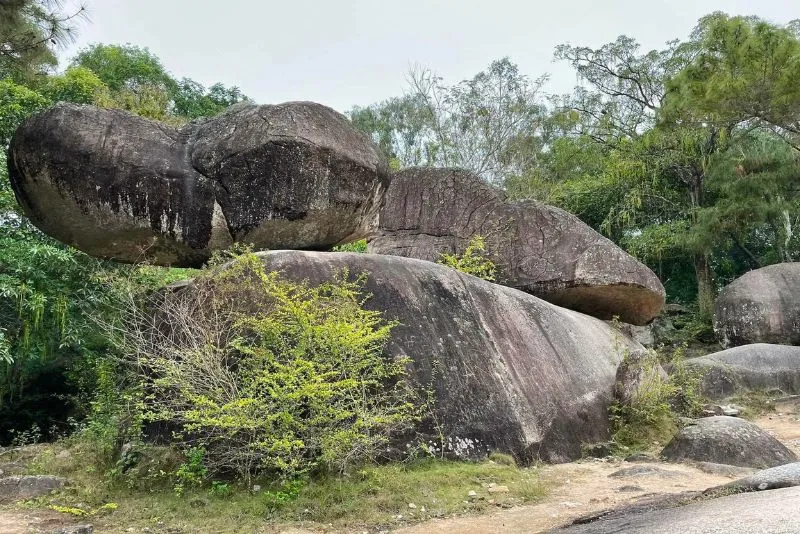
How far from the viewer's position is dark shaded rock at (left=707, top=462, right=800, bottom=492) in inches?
148

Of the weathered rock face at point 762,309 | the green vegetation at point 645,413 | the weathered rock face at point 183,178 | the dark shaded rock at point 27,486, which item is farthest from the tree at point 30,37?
the weathered rock face at point 762,309

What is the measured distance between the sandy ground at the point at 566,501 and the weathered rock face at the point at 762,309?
956 cm

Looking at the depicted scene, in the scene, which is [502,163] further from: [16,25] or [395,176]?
[16,25]

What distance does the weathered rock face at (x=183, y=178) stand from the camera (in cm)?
733

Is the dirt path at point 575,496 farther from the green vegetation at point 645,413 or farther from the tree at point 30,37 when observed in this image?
the tree at point 30,37

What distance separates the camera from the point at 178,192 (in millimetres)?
7598

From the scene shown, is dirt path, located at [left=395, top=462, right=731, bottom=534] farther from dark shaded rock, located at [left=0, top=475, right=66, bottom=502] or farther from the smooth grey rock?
dark shaded rock, located at [left=0, top=475, right=66, bottom=502]

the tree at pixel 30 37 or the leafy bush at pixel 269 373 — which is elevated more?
the tree at pixel 30 37

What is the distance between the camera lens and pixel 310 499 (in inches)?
215

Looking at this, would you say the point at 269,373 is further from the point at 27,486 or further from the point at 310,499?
the point at 27,486

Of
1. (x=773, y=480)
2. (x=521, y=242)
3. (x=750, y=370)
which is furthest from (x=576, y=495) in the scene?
(x=750, y=370)

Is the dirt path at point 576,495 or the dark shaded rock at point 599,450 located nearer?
the dirt path at point 576,495

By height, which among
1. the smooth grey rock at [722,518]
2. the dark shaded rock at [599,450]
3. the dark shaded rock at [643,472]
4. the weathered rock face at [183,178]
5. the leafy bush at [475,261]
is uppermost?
the weathered rock face at [183,178]

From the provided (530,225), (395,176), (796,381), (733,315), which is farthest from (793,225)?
(395,176)
